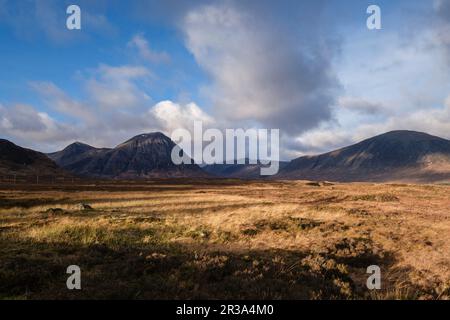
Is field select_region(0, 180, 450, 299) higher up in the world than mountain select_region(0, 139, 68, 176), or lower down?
lower down

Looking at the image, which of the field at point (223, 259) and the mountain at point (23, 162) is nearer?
the field at point (223, 259)

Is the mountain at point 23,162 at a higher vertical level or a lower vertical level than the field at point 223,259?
higher

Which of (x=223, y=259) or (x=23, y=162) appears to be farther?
(x=23, y=162)

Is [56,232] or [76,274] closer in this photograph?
[76,274]

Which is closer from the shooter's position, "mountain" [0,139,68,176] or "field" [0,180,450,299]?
"field" [0,180,450,299]

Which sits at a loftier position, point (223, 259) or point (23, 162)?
point (23, 162)
